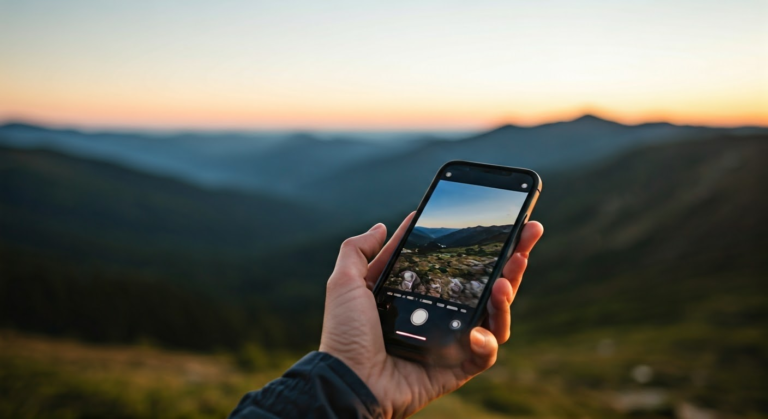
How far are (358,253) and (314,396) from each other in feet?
3.49

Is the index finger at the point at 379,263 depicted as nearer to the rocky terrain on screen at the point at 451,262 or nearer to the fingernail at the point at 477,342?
the rocky terrain on screen at the point at 451,262

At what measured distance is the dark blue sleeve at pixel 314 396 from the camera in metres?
2.78

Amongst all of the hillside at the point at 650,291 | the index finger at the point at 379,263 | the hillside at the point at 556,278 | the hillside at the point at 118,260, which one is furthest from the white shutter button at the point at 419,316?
the hillside at the point at 118,260

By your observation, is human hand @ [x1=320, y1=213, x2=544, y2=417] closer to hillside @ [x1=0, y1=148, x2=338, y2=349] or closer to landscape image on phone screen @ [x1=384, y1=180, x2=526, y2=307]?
landscape image on phone screen @ [x1=384, y1=180, x2=526, y2=307]

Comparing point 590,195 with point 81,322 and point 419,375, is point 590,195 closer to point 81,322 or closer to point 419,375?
point 81,322

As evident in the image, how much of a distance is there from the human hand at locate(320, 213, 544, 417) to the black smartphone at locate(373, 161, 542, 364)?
3.1 inches

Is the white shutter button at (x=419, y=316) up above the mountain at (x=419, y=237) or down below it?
below

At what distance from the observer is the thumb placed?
11.5 feet

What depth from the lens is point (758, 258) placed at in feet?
246

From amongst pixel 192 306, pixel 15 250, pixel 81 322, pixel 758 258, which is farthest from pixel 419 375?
pixel 15 250

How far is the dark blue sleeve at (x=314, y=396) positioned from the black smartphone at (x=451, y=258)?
0.46 meters

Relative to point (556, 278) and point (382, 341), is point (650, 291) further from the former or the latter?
point (382, 341)

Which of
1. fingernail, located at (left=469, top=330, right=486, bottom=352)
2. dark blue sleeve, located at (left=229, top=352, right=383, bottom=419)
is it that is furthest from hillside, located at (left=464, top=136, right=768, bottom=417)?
dark blue sleeve, located at (left=229, top=352, right=383, bottom=419)

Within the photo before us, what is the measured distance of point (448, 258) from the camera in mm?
3822
